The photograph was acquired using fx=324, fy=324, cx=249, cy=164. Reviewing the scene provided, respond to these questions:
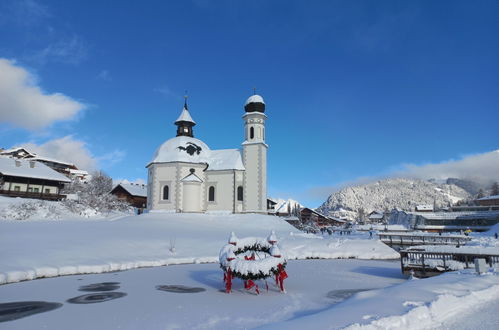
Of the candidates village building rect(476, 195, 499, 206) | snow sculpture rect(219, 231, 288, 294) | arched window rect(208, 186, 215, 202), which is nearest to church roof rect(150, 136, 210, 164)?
arched window rect(208, 186, 215, 202)

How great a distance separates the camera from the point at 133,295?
34.1ft

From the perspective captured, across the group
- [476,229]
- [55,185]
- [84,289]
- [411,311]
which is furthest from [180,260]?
[476,229]

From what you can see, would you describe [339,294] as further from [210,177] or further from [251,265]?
[210,177]

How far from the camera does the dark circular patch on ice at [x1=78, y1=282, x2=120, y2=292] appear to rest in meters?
11.4

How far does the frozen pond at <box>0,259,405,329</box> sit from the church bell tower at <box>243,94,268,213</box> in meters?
28.2

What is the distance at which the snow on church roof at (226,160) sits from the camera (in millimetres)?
45259

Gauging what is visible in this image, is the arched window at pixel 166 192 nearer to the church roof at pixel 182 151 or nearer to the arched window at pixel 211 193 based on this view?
the church roof at pixel 182 151

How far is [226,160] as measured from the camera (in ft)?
152

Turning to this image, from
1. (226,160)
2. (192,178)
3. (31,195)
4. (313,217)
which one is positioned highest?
(226,160)

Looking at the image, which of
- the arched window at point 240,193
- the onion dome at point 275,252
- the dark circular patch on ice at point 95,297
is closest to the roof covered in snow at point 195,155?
the arched window at point 240,193

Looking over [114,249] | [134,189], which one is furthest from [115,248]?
[134,189]

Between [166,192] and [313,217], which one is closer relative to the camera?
[166,192]

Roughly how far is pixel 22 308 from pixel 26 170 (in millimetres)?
46718

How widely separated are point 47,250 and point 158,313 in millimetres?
12029
